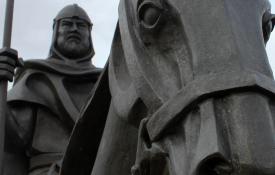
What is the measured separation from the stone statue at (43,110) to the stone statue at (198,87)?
2.17 meters

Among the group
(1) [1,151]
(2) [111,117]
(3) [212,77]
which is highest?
(3) [212,77]

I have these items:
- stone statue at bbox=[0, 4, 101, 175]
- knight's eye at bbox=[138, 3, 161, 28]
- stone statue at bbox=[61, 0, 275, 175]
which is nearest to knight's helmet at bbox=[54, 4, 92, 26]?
stone statue at bbox=[0, 4, 101, 175]

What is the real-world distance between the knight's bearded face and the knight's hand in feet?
2.85

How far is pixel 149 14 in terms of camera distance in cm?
318

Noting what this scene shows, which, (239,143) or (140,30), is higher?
(140,30)

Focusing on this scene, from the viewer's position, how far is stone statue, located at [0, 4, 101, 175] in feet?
18.5

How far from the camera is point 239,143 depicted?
262cm

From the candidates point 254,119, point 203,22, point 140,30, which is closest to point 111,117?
point 140,30

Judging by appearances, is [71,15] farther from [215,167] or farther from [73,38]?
[215,167]

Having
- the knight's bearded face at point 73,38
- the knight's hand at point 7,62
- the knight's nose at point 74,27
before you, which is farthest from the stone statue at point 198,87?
the knight's nose at point 74,27

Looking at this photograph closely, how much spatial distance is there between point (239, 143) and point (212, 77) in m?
0.29

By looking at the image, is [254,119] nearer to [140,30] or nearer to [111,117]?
[140,30]

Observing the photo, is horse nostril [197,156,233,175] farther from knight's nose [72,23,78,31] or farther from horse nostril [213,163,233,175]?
knight's nose [72,23,78,31]

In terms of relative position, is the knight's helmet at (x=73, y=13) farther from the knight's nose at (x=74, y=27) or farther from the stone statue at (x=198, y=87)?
the stone statue at (x=198, y=87)
